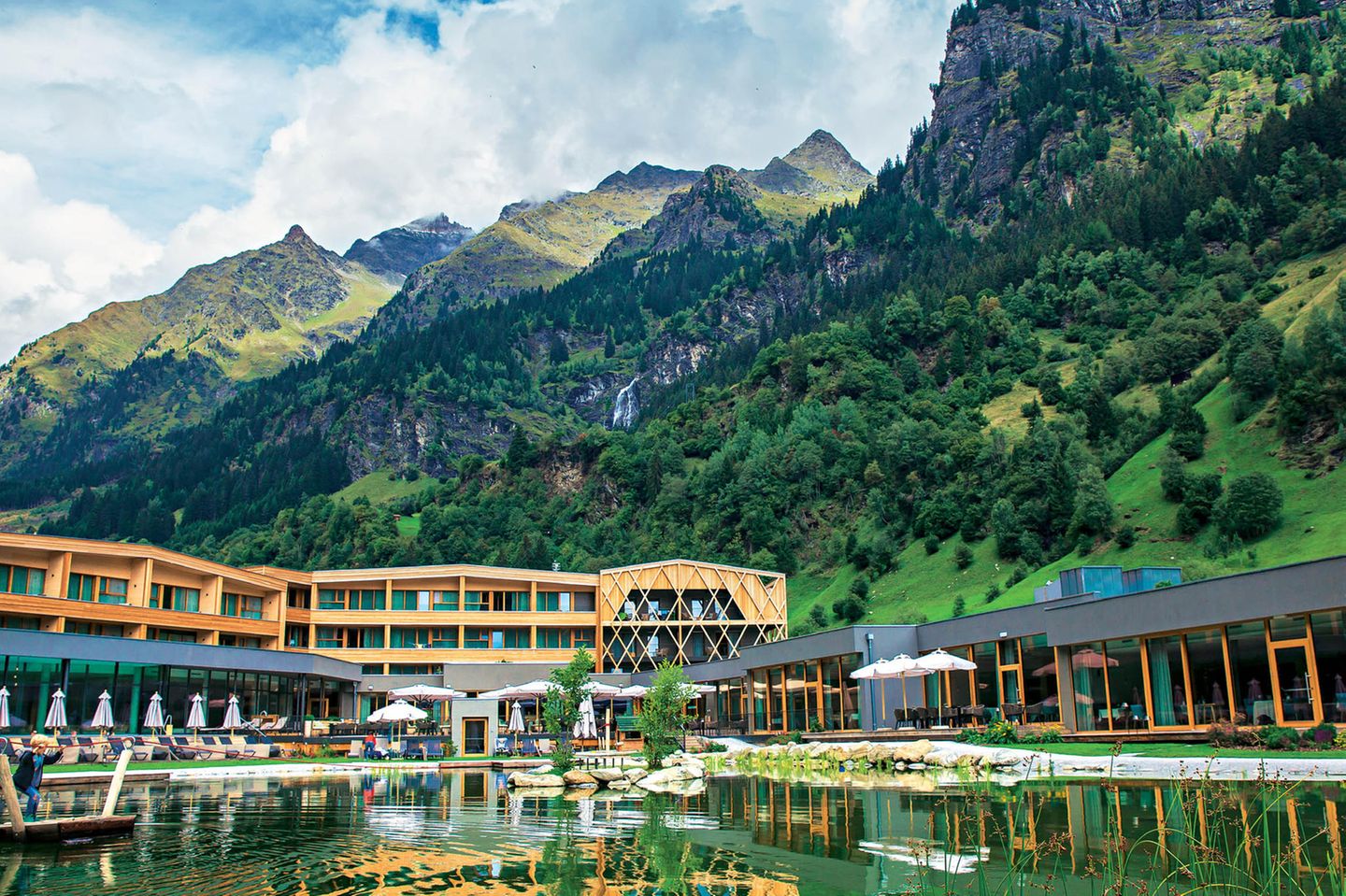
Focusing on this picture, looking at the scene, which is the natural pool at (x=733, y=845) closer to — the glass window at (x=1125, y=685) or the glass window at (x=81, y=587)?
the glass window at (x=1125, y=685)

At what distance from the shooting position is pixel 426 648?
6350 cm

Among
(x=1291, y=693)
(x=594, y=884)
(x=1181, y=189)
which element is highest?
(x=1181, y=189)

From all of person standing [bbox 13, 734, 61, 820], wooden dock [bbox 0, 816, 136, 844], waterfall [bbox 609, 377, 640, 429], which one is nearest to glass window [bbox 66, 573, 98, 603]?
person standing [bbox 13, 734, 61, 820]

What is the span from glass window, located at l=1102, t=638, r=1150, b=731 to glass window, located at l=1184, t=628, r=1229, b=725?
1681mm

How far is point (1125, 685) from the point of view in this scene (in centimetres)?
2809

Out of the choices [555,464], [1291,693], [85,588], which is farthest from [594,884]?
[555,464]

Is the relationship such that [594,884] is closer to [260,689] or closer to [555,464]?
[260,689]

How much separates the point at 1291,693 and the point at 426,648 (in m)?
48.8

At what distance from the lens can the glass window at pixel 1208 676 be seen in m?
25.1

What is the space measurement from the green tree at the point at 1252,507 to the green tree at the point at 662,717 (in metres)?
32.3

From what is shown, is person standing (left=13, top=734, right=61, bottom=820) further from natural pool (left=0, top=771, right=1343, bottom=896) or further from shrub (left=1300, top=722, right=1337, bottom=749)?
shrub (left=1300, top=722, right=1337, bottom=749)

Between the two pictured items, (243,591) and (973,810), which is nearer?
(973,810)

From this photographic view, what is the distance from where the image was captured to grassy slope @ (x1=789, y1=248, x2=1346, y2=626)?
50.2m

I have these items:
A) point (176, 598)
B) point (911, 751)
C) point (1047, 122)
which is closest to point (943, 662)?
point (911, 751)
